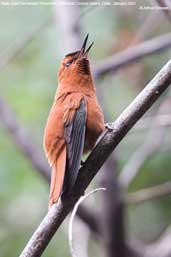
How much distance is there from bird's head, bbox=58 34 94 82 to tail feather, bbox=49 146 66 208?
1.72 feet

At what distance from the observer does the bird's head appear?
3.20 metres

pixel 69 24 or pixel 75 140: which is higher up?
pixel 69 24

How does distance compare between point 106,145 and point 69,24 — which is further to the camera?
point 69,24

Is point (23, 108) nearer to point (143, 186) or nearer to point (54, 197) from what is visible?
point (143, 186)

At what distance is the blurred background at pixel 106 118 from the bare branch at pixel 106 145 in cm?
150

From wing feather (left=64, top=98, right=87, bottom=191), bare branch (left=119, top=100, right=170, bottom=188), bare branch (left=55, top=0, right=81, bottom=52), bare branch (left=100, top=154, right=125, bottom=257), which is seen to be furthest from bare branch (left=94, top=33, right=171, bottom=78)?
wing feather (left=64, top=98, right=87, bottom=191)

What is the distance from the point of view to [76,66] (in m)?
3.24

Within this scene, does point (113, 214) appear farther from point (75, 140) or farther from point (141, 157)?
point (75, 140)

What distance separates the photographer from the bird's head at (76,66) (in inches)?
126

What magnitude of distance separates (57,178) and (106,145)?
0.31 metres

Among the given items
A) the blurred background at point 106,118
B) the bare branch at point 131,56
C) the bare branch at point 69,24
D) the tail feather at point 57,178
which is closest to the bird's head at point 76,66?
the tail feather at point 57,178

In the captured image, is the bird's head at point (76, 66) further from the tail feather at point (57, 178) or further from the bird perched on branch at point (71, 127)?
the tail feather at point (57, 178)

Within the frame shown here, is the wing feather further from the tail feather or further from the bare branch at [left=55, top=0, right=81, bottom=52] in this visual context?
the bare branch at [left=55, top=0, right=81, bottom=52]

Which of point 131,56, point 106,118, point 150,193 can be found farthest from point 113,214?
point 131,56
